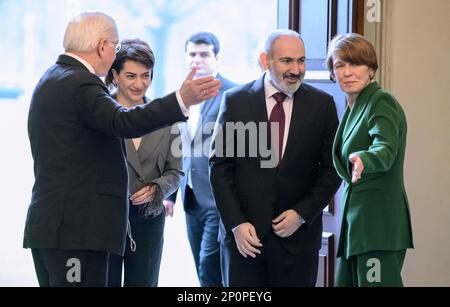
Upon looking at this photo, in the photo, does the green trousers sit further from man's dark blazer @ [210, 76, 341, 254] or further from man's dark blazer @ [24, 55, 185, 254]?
man's dark blazer @ [24, 55, 185, 254]

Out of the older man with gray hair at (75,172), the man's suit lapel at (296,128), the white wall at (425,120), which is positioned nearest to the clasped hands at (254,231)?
the man's suit lapel at (296,128)

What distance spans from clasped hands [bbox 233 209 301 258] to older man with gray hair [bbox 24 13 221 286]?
0.47m

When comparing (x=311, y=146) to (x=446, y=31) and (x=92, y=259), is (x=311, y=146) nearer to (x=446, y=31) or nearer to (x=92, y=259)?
(x=92, y=259)

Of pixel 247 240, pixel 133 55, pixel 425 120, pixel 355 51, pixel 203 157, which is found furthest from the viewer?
pixel 425 120

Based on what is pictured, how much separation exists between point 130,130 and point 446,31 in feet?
6.53

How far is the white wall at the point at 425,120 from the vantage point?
3.76 m

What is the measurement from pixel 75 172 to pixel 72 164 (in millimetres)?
27

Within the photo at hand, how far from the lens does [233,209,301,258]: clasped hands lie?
2.85 m

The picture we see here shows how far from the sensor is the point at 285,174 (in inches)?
114

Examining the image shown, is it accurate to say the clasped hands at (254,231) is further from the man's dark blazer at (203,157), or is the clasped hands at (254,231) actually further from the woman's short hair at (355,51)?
the man's dark blazer at (203,157)

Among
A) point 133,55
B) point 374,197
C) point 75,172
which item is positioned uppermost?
point 133,55

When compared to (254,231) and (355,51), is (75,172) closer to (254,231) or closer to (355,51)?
(254,231)

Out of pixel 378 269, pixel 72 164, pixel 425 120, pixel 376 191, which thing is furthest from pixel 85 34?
pixel 425 120

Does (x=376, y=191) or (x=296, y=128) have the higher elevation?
(x=296, y=128)
